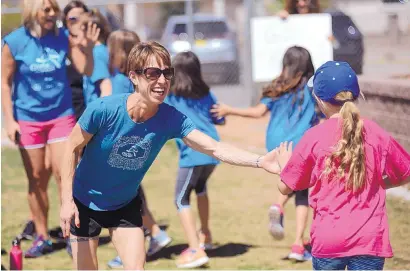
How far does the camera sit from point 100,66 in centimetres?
751

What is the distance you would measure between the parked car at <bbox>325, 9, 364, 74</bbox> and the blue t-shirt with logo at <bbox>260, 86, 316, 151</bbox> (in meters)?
7.35

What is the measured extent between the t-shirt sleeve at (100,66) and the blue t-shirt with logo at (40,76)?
0.81 ft

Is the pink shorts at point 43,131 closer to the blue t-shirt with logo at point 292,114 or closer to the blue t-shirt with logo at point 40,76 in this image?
the blue t-shirt with logo at point 40,76

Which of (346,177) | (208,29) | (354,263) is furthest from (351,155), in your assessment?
(208,29)

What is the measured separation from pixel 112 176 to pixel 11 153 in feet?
27.1

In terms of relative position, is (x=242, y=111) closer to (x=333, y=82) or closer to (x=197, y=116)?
(x=197, y=116)

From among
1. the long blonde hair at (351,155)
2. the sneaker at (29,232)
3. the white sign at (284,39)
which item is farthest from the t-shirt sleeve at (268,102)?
the white sign at (284,39)

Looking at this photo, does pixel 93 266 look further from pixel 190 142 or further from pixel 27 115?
pixel 27 115

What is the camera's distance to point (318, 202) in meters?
4.54

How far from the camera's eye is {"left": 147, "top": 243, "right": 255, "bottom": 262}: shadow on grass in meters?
Answer: 7.64

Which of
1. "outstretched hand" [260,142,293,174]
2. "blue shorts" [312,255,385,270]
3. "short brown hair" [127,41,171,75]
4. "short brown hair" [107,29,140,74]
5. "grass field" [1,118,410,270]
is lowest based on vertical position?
"grass field" [1,118,410,270]

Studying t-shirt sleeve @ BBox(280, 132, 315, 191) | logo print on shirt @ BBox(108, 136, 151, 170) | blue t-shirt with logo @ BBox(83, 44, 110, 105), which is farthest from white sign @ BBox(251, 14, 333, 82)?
t-shirt sleeve @ BBox(280, 132, 315, 191)

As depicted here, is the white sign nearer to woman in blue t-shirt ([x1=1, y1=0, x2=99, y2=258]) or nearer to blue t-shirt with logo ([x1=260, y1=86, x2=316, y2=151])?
blue t-shirt with logo ([x1=260, y1=86, x2=316, y2=151])

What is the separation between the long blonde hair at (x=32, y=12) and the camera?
7184mm
